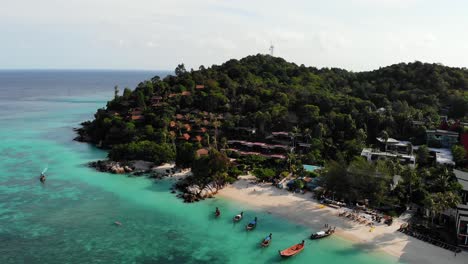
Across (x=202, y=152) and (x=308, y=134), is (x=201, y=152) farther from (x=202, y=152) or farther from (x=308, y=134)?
(x=308, y=134)

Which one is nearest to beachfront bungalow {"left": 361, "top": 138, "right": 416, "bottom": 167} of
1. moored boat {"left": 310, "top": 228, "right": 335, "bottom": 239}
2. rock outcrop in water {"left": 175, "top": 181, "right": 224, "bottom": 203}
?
moored boat {"left": 310, "top": 228, "right": 335, "bottom": 239}

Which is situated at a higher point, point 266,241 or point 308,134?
point 308,134

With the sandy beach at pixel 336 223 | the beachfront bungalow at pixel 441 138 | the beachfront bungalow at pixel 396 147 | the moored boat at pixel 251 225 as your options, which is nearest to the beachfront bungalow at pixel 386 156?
the beachfront bungalow at pixel 396 147

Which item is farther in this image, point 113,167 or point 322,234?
point 113,167

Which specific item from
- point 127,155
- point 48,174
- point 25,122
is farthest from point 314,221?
point 25,122

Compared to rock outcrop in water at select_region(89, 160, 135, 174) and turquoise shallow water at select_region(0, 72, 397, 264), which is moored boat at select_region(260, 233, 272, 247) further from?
rock outcrop in water at select_region(89, 160, 135, 174)

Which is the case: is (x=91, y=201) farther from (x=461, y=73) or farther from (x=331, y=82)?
(x=461, y=73)

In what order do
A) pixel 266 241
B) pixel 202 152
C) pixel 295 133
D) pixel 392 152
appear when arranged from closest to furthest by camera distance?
1. pixel 266 241
2. pixel 202 152
3. pixel 392 152
4. pixel 295 133

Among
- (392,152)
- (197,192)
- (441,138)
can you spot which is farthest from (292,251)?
(441,138)
